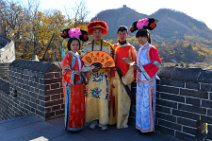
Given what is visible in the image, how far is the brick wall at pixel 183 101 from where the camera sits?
10.7 ft

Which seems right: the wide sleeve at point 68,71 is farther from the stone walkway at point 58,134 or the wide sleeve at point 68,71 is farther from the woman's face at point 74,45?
the stone walkway at point 58,134

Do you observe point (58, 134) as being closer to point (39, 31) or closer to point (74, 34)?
point (74, 34)

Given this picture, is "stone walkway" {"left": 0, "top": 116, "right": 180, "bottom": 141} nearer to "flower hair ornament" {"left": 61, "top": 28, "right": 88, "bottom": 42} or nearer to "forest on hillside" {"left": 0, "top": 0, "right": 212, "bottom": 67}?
"flower hair ornament" {"left": 61, "top": 28, "right": 88, "bottom": 42}

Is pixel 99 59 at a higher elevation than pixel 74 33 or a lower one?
lower

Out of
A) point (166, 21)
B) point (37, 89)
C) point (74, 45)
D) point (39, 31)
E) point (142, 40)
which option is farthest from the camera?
point (166, 21)

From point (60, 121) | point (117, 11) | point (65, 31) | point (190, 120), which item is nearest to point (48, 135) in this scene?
point (60, 121)

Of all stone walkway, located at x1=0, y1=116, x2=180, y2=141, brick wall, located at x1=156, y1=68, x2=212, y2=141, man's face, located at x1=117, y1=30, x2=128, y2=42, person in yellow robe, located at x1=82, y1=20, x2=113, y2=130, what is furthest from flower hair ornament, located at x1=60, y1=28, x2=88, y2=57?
stone walkway, located at x1=0, y1=116, x2=180, y2=141

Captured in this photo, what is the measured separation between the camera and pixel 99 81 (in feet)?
13.2

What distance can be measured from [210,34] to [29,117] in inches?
3029

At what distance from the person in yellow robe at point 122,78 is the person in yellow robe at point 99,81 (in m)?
0.15

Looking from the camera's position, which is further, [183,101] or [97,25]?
[97,25]

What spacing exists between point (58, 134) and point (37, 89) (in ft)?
3.97

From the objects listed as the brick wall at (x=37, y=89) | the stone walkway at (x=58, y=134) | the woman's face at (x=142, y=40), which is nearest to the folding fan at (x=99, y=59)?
the woman's face at (x=142, y=40)

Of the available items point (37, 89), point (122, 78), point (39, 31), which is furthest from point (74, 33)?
point (39, 31)
